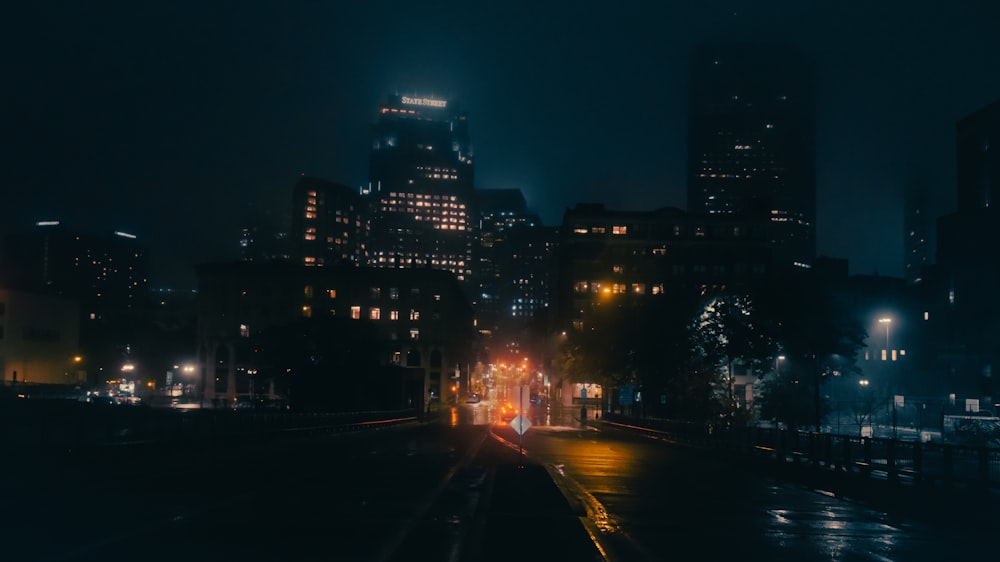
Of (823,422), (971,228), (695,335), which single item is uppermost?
(971,228)

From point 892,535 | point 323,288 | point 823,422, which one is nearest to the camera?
point 892,535

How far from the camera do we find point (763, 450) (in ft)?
122

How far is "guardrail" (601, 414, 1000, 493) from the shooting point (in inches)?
880

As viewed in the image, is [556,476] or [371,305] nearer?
[556,476]

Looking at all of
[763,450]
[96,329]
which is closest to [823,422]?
[763,450]

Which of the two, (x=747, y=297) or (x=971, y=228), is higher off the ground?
(x=971, y=228)

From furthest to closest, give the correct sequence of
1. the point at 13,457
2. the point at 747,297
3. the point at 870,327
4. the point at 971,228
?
the point at 870,327
the point at 971,228
the point at 747,297
the point at 13,457

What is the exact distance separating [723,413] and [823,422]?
6.62 meters

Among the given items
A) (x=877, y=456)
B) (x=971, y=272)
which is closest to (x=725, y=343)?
(x=877, y=456)

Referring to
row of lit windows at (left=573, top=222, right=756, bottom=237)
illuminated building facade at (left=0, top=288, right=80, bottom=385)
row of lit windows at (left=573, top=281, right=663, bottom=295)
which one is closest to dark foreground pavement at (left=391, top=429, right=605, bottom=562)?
illuminated building facade at (left=0, top=288, right=80, bottom=385)

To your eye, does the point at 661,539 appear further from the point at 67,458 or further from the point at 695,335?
the point at 695,335

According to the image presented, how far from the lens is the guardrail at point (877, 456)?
22.3 meters

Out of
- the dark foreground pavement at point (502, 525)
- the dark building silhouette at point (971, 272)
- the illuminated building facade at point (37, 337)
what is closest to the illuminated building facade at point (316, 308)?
the illuminated building facade at point (37, 337)

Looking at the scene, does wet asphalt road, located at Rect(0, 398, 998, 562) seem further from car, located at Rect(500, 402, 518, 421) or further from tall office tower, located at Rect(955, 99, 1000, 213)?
tall office tower, located at Rect(955, 99, 1000, 213)
